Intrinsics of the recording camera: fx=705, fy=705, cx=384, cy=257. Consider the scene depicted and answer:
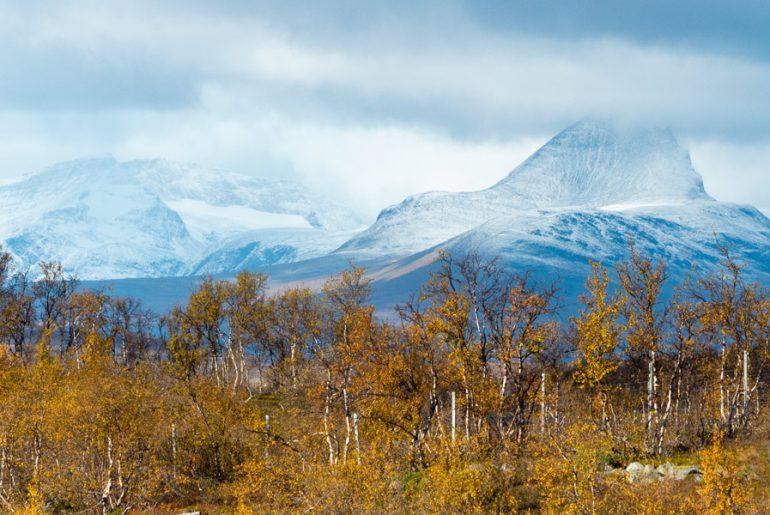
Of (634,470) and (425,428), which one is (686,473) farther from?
(425,428)

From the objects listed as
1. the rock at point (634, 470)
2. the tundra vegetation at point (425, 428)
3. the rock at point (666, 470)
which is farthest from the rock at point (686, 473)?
the rock at point (634, 470)

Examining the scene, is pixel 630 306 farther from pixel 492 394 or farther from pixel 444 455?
pixel 444 455

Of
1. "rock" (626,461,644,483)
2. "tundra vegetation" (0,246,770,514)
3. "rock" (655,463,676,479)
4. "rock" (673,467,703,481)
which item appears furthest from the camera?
"rock" (673,467,703,481)

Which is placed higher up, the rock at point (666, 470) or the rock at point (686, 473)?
the rock at point (666, 470)

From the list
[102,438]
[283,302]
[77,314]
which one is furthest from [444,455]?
[77,314]

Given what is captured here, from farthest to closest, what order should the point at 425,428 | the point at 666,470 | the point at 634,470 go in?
the point at 425,428, the point at 634,470, the point at 666,470

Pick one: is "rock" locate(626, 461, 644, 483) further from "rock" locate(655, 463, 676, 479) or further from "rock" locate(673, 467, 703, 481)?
"rock" locate(673, 467, 703, 481)

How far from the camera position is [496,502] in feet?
120

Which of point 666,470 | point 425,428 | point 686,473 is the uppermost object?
point 666,470

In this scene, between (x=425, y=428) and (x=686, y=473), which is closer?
(x=686, y=473)

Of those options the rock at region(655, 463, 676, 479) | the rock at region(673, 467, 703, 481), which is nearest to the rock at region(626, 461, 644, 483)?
the rock at region(655, 463, 676, 479)

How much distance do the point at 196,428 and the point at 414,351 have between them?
17.9 meters

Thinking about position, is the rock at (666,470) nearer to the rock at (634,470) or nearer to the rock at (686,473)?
the rock at (686,473)

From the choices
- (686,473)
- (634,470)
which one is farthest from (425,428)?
(686,473)
